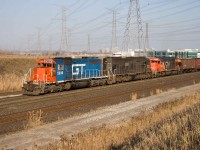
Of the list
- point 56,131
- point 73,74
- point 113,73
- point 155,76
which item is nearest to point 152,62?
point 155,76

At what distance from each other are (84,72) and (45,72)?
17.2ft

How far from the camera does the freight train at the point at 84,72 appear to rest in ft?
79.6

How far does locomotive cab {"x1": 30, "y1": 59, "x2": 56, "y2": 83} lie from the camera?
24.4 meters

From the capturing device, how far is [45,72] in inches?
974

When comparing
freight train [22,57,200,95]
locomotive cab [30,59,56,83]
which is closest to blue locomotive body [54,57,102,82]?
freight train [22,57,200,95]

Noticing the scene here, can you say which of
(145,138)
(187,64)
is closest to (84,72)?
(145,138)

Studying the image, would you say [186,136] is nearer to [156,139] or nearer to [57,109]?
[156,139]

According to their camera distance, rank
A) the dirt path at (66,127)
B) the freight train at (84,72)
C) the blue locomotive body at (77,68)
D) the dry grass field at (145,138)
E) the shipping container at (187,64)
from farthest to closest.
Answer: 1. the shipping container at (187,64)
2. the blue locomotive body at (77,68)
3. the freight train at (84,72)
4. the dirt path at (66,127)
5. the dry grass field at (145,138)

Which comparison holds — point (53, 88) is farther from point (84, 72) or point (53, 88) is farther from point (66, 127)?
point (66, 127)

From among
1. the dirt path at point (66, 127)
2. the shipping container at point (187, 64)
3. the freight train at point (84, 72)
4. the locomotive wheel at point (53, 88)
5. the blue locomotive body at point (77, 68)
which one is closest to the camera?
the dirt path at point (66, 127)

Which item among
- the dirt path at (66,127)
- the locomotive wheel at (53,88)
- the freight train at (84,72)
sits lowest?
the dirt path at (66,127)

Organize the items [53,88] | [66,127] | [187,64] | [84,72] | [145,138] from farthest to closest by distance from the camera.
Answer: [187,64] < [84,72] < [53,88] < [66,127] < [145,138]

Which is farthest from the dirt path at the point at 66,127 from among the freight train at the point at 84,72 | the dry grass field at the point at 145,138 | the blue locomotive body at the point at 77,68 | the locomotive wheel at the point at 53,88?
the blue locomotive body at the point at 77,68

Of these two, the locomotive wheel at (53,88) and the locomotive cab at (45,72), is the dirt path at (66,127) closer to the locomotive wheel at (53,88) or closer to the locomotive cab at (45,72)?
the locomotive wheel at (53,88)
